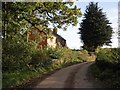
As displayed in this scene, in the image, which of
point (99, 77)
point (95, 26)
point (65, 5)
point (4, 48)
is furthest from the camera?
point (95, 26)

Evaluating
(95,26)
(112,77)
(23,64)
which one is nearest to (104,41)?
(95,26)

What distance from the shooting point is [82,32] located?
212 ft

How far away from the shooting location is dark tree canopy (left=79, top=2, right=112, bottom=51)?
62375 mm

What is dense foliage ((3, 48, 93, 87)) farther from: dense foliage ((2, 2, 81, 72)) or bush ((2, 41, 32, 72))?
dense foliage ((2, 2, 81, 72))

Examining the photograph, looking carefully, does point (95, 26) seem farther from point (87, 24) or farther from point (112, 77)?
Result: point (112, 77)

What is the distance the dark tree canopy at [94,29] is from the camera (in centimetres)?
6238

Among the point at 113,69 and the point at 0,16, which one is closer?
the point at 0,16

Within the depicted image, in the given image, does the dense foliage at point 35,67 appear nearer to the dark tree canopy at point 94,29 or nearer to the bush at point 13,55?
the bush at point 13,55

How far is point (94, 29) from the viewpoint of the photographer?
206 feet

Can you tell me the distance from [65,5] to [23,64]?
893cm

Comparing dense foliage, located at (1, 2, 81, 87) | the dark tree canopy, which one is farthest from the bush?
the dark tree canopy

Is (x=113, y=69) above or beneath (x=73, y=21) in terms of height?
beneath

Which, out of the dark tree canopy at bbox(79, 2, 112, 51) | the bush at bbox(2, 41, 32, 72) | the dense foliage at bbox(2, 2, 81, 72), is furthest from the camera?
the dark tree canopy at bbox(79, 2, 112, 51)

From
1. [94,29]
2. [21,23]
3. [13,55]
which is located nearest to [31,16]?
[21,23]
